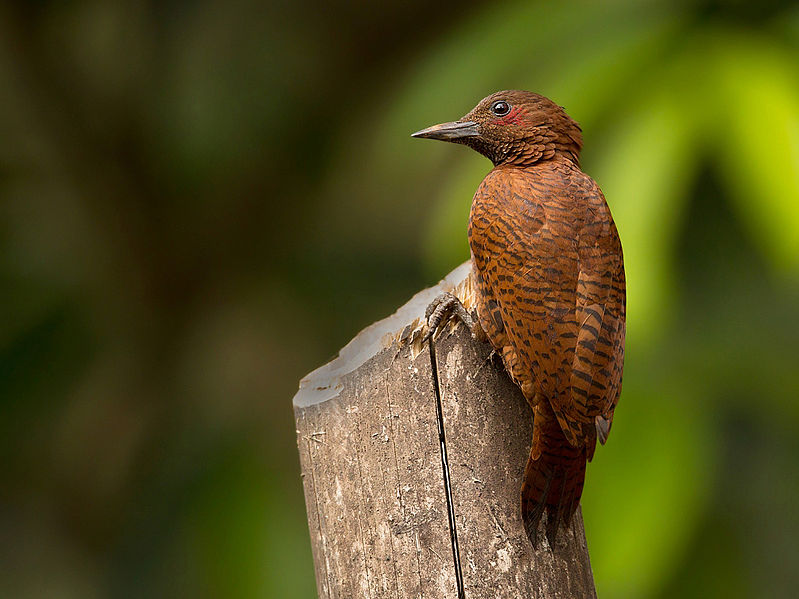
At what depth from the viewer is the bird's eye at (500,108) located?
1985 millimetres

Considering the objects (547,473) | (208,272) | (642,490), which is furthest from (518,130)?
(208,272)

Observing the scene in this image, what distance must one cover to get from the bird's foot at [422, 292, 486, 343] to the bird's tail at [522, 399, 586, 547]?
179 millimetres

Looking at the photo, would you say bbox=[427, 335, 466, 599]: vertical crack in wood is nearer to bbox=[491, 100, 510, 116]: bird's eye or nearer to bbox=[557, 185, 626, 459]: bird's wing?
bbox=[557, 185, 626, 459]: bird's wing

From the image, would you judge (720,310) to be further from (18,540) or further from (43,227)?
(18,540)

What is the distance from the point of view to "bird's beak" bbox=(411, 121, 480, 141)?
2.00m

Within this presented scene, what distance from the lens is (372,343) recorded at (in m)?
1.94

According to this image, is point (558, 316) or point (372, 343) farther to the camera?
point (372, 343)

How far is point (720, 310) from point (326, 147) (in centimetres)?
205

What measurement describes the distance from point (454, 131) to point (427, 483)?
69 centimetres

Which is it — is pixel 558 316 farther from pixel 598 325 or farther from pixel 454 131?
pixel 454 131

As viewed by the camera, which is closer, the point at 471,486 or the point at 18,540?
the point at 471,486

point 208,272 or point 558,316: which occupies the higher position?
point 208,272

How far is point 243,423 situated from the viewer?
4574mm

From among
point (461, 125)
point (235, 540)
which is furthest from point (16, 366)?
point (461, 125)
